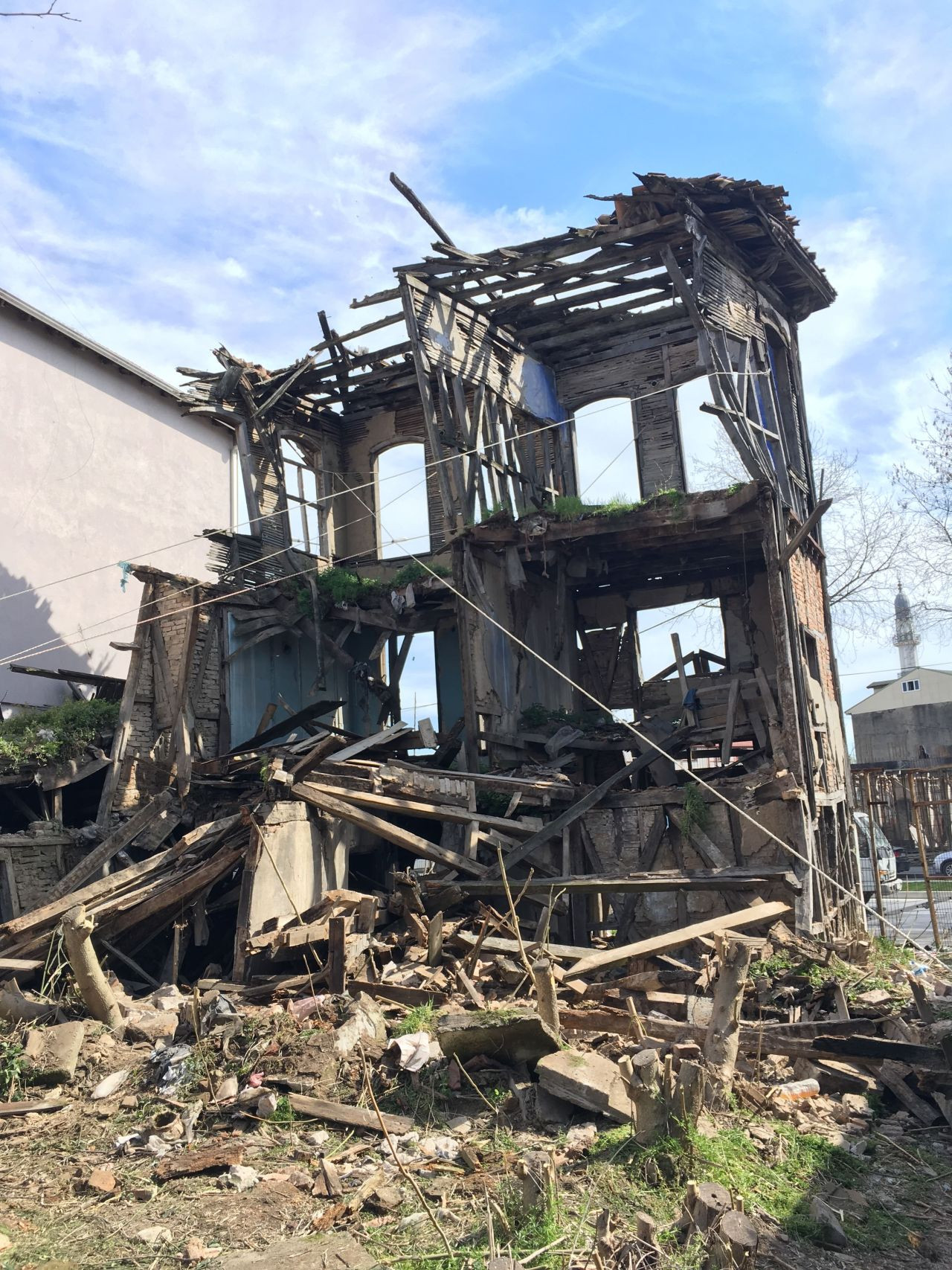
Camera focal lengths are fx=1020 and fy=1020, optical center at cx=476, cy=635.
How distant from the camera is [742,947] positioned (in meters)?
6.99

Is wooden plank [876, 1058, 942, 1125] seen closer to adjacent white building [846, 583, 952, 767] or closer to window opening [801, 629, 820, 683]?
window opening [801, 629, 820, 683]

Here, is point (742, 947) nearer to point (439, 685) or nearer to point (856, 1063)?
point (856, 1063)

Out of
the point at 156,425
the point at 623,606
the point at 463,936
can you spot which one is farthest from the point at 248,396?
the point at 463,936

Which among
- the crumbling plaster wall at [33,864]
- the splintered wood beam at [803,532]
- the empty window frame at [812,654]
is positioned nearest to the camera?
the crumbling plaster wall at [33,864]

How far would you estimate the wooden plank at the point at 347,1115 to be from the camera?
22.3ft

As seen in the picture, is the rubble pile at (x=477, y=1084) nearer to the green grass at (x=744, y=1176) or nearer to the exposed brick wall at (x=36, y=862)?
the green grass at (x=744, y=1176)

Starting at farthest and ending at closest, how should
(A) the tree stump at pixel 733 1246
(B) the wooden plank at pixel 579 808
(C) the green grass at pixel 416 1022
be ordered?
(B) the wooden plank at pixel 579 808 < (C) the green grass at pixel 416 1022 < (A) the tree stump at pixel 733 1246

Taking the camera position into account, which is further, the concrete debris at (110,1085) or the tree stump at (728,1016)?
the concrete debris at (110,1085)

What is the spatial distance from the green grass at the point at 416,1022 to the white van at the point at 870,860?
407 inches

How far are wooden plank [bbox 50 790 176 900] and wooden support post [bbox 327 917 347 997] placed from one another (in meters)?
4.21

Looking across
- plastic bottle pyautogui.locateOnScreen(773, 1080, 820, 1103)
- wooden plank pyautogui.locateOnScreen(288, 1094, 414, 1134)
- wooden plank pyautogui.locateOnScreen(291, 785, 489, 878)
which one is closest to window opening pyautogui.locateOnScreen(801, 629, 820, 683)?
wooden plank pyautogui.locateOnScreen(291, 785, 489, 878)

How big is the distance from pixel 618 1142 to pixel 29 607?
53.5 feet

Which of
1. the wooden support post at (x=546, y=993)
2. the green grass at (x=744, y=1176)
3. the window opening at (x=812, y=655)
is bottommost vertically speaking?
the green grass at (x=744, y=1176)

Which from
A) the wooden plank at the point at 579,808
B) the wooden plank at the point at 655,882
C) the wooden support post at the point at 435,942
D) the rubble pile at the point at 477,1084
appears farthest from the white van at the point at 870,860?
the wooden support post at the point at 435,942
